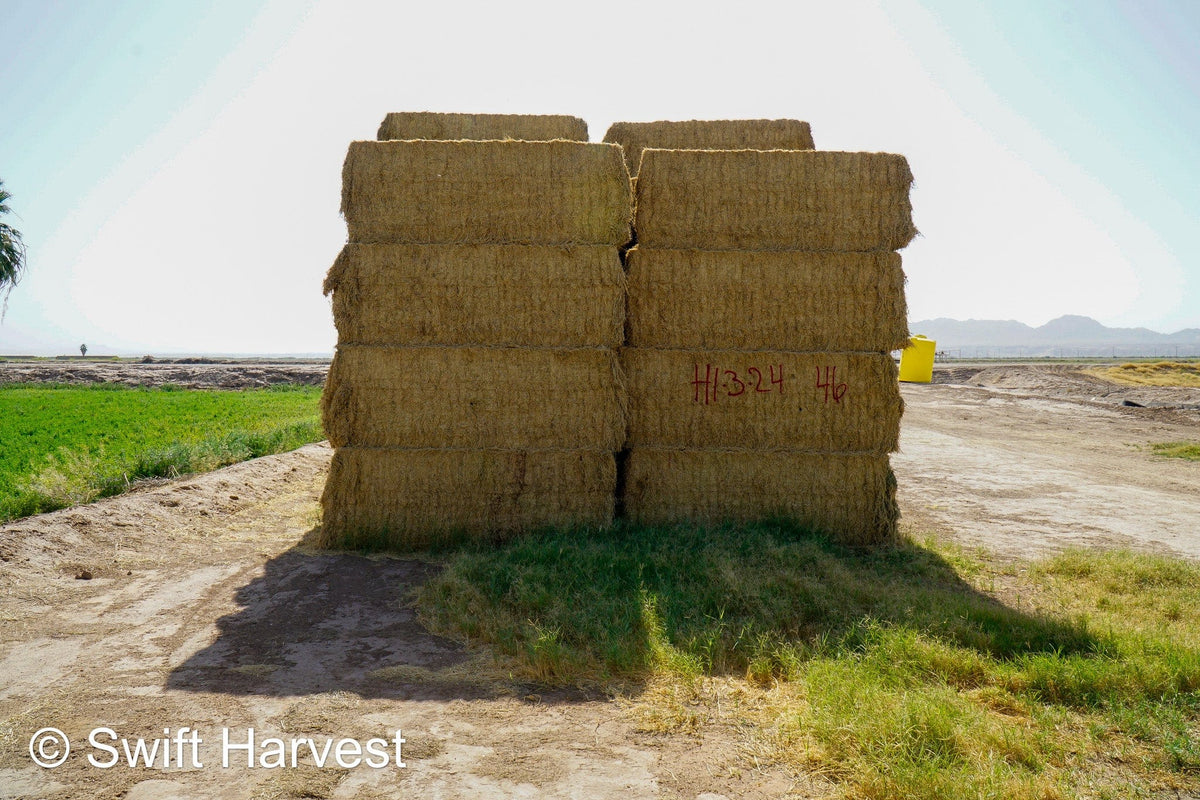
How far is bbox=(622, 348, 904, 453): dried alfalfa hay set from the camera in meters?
7.50

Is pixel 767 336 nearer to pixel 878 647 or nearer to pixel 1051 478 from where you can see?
pixel 878 647

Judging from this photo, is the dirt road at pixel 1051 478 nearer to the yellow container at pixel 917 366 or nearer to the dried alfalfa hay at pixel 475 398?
the dried alfalfa hay at pixel 475 398

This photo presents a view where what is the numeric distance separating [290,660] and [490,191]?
436cm

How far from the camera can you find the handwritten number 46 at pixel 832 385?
750 cm

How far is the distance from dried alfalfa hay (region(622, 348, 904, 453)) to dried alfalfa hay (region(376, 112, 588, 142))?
2.55 metres

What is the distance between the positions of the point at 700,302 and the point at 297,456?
731 centimetres

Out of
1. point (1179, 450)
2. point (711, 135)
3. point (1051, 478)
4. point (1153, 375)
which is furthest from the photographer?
point (1153, 375)

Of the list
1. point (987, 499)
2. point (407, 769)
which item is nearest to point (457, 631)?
point (407, 769)

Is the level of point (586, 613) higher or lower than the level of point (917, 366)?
lower

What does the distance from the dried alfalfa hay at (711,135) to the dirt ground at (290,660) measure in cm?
432

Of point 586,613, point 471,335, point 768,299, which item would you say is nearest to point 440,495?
point 471,335

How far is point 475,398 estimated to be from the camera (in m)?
7.31

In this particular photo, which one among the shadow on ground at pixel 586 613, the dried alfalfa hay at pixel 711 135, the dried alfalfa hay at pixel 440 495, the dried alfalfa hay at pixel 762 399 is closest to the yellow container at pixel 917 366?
the dried alfalfa hay at pixel 711 135

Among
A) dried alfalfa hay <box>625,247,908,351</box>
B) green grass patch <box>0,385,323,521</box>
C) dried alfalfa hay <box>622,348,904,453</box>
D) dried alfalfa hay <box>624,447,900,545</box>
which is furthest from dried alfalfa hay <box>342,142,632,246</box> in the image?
green grass patch <box>0,385,323,521</box>
